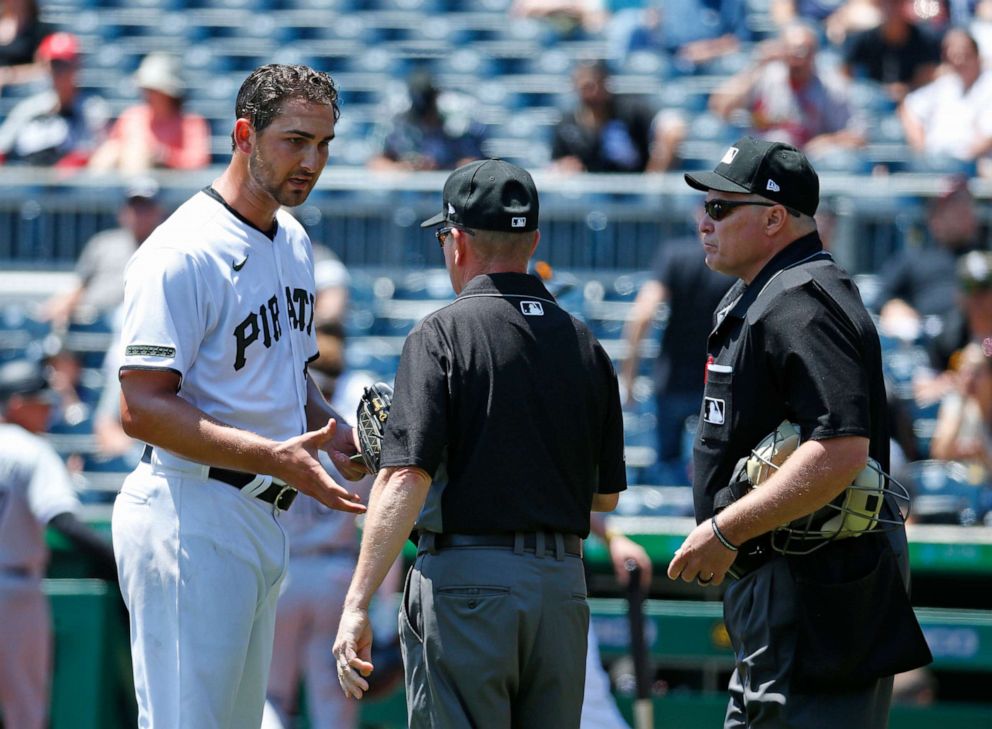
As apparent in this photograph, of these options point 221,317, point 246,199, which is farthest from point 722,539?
point 246,199

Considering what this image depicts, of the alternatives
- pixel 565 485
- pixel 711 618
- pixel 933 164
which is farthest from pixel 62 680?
pixel 933 164

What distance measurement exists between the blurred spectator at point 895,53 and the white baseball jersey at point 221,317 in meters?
7.40

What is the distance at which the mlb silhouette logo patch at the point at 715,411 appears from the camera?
3.80 metres

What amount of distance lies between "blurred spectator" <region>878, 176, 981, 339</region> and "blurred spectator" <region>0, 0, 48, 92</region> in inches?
268

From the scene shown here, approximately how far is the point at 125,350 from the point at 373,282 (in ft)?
19.7

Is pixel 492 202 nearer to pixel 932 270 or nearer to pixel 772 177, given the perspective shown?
pixel 772 177

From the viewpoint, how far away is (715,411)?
150 inches

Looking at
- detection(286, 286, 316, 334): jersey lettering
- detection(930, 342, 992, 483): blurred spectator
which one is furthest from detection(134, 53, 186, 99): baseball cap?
detection(286, 286, 316, 334): jersey lettering

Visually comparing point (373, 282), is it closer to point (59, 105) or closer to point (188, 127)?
point (188, 127)

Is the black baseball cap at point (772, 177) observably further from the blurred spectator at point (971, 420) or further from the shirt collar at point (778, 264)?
the blurred spectator at point (971, 420)

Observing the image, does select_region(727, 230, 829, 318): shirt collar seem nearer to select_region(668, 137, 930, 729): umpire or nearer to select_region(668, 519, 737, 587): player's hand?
select_region(668, 137, 930, 729): umpire

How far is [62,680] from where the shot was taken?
6.89 meters

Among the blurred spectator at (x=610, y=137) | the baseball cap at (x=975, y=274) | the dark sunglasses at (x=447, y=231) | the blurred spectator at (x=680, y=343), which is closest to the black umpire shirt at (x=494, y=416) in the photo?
the dark sunglasses at (x=447, y=231)

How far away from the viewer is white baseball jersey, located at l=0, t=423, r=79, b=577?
664cm
